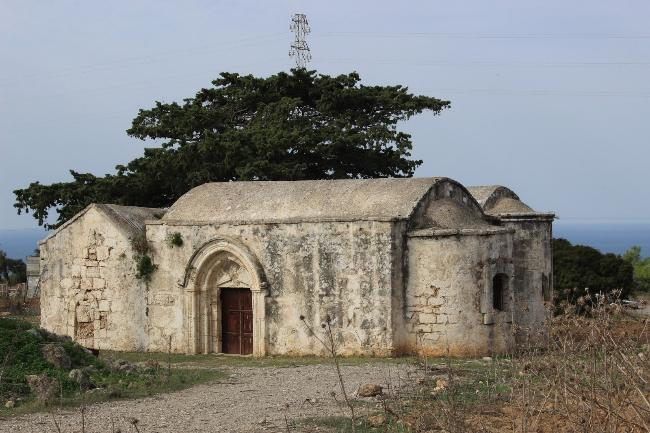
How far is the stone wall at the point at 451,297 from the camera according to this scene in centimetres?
1897

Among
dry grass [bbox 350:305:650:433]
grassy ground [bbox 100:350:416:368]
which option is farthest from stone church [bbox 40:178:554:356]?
dry grass [bbox 350:305:650:433]

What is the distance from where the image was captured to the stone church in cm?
1912

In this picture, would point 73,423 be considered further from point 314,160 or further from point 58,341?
point 314,160

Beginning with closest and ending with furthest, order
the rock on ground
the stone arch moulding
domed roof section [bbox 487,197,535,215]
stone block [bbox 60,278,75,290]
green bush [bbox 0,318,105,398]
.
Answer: green bush [bbox 0,318,105,398]
the rock on ground
the stone arch moulding
stone block [bbox 60,278,75,290]
domed roof section [bbox 487,197,535,215]

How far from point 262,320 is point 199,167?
1146cm

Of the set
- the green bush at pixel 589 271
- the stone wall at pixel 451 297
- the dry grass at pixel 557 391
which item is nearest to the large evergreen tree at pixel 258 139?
the green bush at pixel 589 271

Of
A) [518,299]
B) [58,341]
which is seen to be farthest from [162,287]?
[518,299]

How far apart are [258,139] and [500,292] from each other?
12.2 metres

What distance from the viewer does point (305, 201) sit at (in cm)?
2075

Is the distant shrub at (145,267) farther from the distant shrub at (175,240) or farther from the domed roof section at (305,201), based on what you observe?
the domed roof section at (305,201)

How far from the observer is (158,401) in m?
13.2

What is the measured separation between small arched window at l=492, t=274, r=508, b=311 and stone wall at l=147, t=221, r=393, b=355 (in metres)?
2.42

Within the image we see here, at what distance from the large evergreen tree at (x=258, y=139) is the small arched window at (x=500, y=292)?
1106 centimetres

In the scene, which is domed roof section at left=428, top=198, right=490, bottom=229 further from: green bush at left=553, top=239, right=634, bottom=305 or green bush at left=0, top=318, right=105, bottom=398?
green bush at left=553, top=239, right=634, bottom=305
